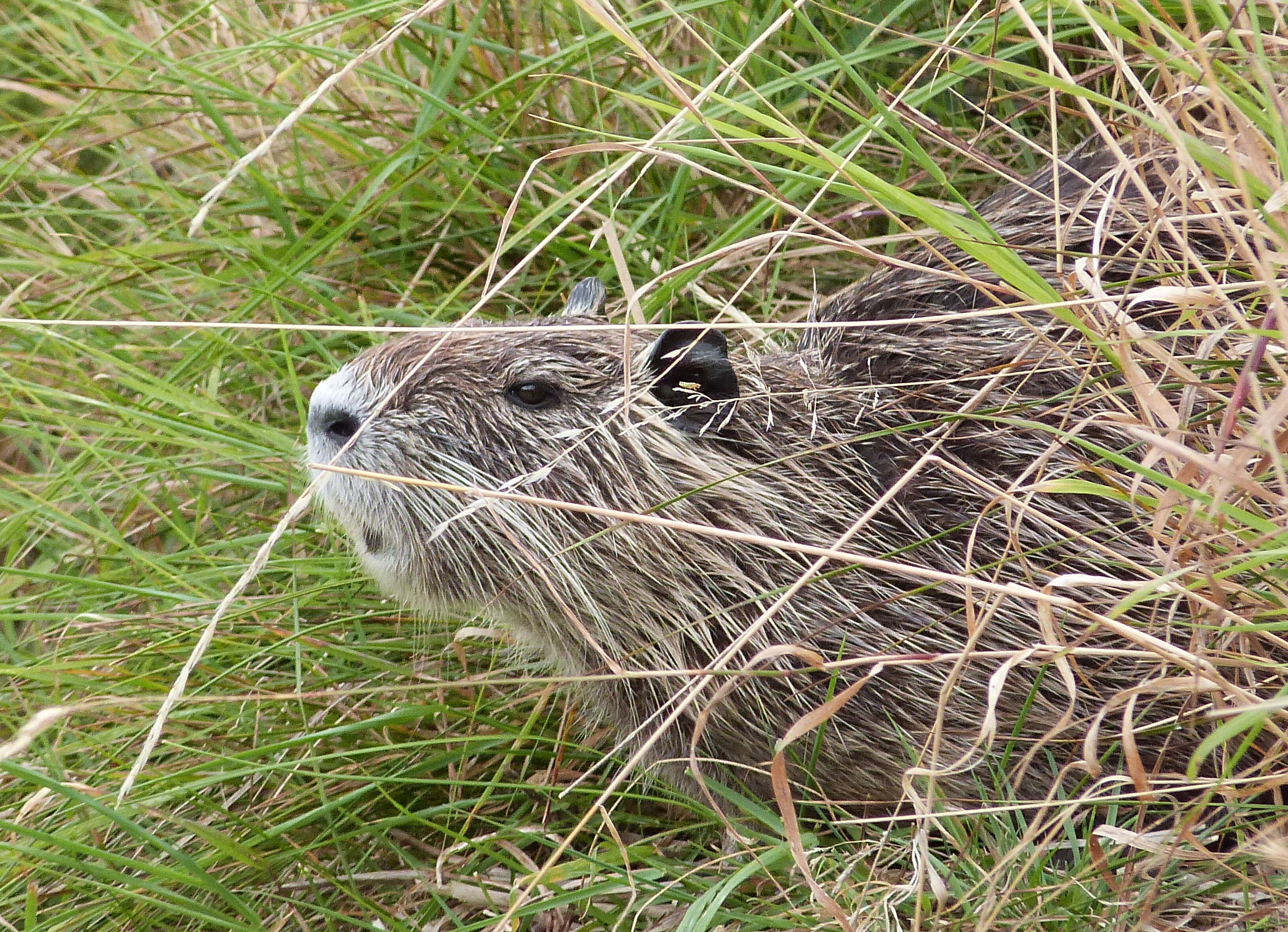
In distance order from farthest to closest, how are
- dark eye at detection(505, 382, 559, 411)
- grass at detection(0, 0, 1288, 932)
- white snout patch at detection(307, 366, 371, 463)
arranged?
dark eye at detection(505, 382, 559, 411) → white snout patch at detection(307, 366, 371, 463) → grass at detection(0, 0, 1288, 932)

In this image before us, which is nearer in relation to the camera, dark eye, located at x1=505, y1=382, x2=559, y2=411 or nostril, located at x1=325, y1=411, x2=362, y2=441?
nostril, located at x1=325, y1=411, x2=362, y2=441

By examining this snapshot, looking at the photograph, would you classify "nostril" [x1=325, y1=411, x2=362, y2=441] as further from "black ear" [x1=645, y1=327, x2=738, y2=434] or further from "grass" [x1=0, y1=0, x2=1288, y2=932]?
"black ear" [x1=645, y1=327, x2=738, y2=434]

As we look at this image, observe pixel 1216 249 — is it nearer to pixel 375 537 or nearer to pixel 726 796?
pixel 726 796

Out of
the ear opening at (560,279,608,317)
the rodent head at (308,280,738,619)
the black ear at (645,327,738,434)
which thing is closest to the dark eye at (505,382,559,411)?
the rodent head at (308,280,738,619)

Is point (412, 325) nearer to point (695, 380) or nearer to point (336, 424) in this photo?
point (336, 424)

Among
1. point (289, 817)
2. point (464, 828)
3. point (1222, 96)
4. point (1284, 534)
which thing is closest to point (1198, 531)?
point (1284, 534)

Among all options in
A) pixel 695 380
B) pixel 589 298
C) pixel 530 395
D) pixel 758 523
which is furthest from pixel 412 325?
pixel 758 523

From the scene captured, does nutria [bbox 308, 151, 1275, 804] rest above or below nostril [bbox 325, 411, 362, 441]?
below

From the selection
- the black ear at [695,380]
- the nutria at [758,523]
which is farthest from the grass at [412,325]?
the black ear at [695,380]
